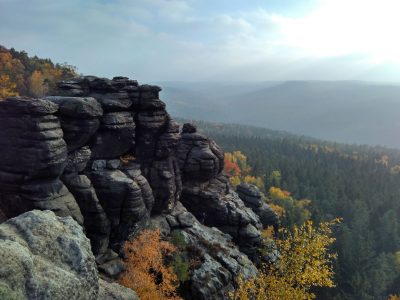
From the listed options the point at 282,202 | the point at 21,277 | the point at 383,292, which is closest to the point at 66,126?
the point at 21,277

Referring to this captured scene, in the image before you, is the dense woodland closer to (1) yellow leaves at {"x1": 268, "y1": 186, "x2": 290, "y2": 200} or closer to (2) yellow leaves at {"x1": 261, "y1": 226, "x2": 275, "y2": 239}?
(2) yellow leaves at {"x1": 261, "y1": 226, "x2": 275, "y2": 239}

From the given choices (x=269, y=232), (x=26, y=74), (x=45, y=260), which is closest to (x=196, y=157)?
(x=269, y=232)

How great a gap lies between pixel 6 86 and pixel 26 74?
2041cm

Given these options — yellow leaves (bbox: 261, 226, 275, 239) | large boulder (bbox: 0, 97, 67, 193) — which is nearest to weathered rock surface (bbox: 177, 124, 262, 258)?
yellow leaves (bbox: 261, 226, 275, 239)

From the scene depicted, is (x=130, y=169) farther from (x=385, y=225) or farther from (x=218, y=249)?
(x=385, y=225)

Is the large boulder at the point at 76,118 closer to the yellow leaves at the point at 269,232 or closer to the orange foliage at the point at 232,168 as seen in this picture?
the yellow leaves at the point at 269,232

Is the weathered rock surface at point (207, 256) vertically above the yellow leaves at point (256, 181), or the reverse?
the weathered rock surface at point (207, 256)

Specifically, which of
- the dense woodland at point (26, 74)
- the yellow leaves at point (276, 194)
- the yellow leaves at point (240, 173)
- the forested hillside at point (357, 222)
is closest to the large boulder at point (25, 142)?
the forested hillside at point (357, 222)

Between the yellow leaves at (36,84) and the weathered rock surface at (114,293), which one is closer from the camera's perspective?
the weathered rock surface at (114,293)

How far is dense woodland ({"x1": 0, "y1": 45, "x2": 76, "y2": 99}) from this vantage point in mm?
119250

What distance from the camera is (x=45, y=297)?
18.6m

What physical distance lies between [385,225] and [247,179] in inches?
2333

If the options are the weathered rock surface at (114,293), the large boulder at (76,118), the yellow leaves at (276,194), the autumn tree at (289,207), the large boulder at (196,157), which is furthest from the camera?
the yellow leaves at (276,194)

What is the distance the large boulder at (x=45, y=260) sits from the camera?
18250 millimetres
